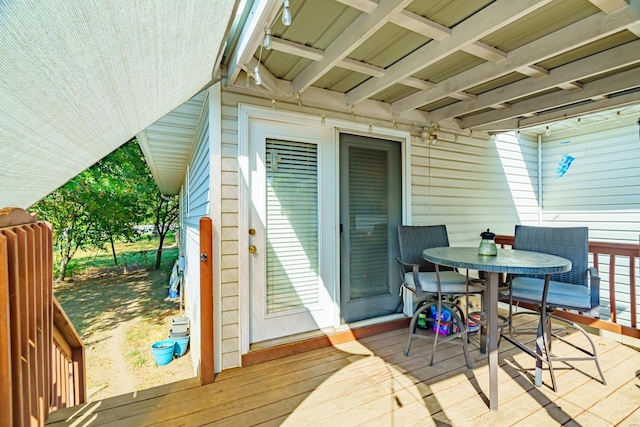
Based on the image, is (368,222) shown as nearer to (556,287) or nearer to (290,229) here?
(290,229)

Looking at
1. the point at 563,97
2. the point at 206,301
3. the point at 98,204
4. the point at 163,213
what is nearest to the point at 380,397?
the point at 206,301

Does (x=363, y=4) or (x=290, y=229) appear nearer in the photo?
(x=363, y=4)

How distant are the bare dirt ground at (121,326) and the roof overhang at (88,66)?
298 centimetres

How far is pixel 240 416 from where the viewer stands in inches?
71.2

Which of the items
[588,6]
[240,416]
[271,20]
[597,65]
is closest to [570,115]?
[597,65]

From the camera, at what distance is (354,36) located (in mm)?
1714

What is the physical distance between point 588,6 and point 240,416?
3.17m

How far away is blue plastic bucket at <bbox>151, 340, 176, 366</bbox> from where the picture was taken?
4012 mm

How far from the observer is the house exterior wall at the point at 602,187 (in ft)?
13.3

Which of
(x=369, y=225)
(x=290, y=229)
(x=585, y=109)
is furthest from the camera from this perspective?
(x=369, y=225)

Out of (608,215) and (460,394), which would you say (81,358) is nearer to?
(460,394)

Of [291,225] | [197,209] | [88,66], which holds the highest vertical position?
[88,66]

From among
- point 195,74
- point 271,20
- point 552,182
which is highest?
point 271,20

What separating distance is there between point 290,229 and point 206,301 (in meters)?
0.94
